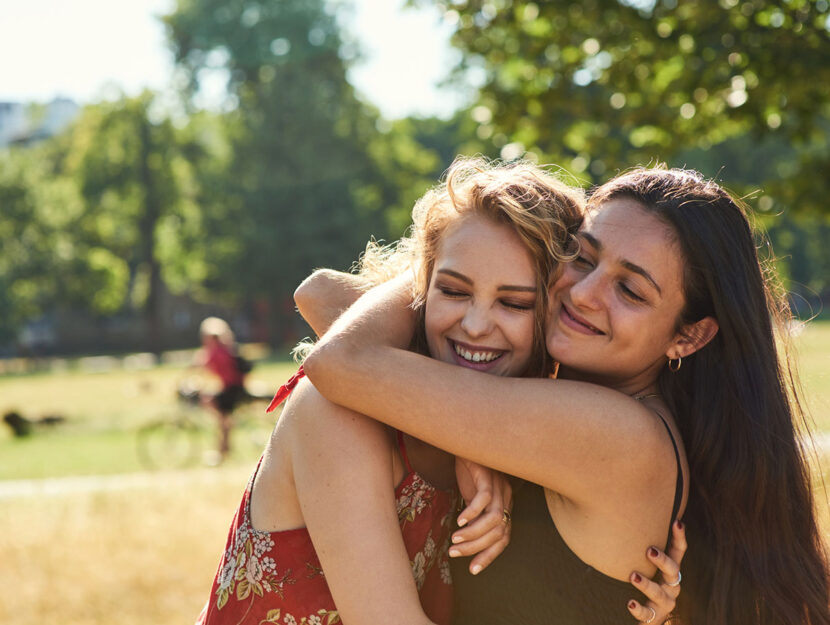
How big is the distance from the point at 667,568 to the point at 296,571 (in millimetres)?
969

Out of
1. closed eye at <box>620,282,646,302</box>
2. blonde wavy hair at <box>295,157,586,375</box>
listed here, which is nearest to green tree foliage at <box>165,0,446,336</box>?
blonde wavy hair at <box>295,157,586,375</box>

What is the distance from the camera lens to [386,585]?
2.07 metres

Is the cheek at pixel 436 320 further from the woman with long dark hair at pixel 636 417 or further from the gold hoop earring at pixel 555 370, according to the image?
the gold hoop earring at pixel 555 370

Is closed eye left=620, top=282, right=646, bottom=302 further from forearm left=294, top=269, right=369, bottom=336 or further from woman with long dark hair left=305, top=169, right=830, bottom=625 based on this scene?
forearm left=294, top=269, right=369, bottom=336

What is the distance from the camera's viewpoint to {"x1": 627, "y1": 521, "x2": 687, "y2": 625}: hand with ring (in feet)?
7.54

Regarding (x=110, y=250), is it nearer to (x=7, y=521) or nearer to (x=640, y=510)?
(x=7, y=521)

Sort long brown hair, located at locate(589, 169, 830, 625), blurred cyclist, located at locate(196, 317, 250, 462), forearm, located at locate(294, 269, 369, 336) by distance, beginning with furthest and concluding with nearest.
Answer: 1. blurred cyclist, located at locate(196, 317, 250, 462)
2. forearm, located at locate(294, 269, 369, 336)
3. long brown hair, located at locate(589, 169, 830, 625)

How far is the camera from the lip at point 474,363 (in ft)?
8.30

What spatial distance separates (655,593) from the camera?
2303 mm

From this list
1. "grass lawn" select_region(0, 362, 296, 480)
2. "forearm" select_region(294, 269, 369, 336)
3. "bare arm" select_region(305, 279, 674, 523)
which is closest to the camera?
"bare arm" select_region(305, 279, 674, 523)

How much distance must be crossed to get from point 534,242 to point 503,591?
0.97m

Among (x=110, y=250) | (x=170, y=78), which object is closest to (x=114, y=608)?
(x=170, y=78)

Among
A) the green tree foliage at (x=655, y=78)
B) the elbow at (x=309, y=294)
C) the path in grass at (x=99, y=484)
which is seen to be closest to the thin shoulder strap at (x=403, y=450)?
the elbow at (x=309, y=294)

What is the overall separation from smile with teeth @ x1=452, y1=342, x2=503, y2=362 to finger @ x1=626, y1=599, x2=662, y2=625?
2.50 ft
